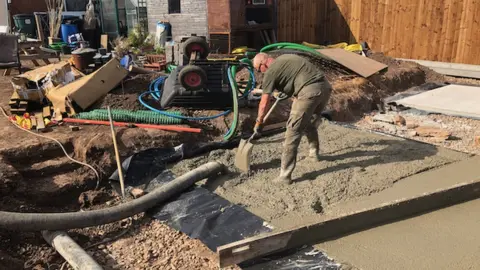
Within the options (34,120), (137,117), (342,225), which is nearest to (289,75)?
(342,225)

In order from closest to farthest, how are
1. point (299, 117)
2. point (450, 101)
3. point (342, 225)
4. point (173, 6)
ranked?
point (342, 225)
point (299, 117)
point (450, 101)
point (173, 6)

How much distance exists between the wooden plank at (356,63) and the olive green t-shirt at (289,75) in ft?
14.0

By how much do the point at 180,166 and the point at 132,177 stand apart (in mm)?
569

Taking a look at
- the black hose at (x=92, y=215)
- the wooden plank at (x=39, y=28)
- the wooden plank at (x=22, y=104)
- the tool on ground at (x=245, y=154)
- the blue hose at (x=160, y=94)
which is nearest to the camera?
the black hose at (x=92, y=215)

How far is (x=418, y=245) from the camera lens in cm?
336

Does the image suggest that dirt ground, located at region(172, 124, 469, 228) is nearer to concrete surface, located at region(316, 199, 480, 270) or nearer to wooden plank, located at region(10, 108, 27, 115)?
concrete surface, located at region(316, 199, 480, 270)

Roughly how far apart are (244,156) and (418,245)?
2026 millimetres

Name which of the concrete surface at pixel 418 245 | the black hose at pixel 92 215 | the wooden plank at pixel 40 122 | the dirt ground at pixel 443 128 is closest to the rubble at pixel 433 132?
the dirt ground at pixel 443 128

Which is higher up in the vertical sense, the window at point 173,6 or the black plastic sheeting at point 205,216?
the window at point 173,6

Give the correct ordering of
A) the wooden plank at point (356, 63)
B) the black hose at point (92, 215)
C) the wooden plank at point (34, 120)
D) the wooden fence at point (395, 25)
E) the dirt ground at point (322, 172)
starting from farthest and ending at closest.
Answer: the wooden fence at point (395, 25) → the wooden plank at point (356, 63) → the wooden plank at point (34, 120) → the dirt ground at point (322, 172) → the black hose at point (92, 215)

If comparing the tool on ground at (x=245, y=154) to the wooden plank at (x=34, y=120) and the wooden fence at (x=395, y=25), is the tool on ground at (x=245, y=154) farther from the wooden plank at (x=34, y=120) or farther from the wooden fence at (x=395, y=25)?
the wooden fence at (x=395, y=25)

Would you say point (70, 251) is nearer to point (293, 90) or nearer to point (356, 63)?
point (293, 90)

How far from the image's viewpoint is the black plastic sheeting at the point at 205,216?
3.15 metres

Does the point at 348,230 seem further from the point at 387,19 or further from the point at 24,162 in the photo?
the point at 387,19
